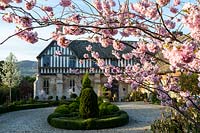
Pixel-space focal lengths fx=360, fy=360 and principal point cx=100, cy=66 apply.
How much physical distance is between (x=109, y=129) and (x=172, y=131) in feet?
17.5

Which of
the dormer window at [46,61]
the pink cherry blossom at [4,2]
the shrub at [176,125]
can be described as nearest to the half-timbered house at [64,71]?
the dormer window at [46,61]

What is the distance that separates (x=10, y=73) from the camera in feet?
102

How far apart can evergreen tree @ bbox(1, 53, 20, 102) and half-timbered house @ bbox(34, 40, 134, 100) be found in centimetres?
251

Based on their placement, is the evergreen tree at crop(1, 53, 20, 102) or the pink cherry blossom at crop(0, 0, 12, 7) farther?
the evergreen tree at crop(1, 53, 20, 102)

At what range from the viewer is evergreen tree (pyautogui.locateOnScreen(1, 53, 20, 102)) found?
99.8 ft

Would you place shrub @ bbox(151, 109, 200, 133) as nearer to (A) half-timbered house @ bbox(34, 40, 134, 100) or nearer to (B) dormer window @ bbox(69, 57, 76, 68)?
(A) half-timbered house @ bbox(34, 40, 134, 100)

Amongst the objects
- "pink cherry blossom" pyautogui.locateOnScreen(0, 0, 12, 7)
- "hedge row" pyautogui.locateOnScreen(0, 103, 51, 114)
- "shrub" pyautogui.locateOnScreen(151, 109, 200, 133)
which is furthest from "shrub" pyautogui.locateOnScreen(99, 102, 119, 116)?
"pink cherry blossom" pyautogui.locateOnScreen(0, 0, 12, 7)

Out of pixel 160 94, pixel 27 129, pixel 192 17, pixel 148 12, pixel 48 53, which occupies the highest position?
pixel 48 53

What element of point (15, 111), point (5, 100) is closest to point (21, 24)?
point (15, 111)

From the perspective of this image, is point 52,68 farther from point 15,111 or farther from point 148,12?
point 148,12

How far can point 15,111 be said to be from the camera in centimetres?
2336

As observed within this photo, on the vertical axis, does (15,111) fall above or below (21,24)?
below

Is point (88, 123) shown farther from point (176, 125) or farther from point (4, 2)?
point (4, 2)

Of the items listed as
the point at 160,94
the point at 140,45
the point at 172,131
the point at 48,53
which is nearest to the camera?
the point at 140,45
